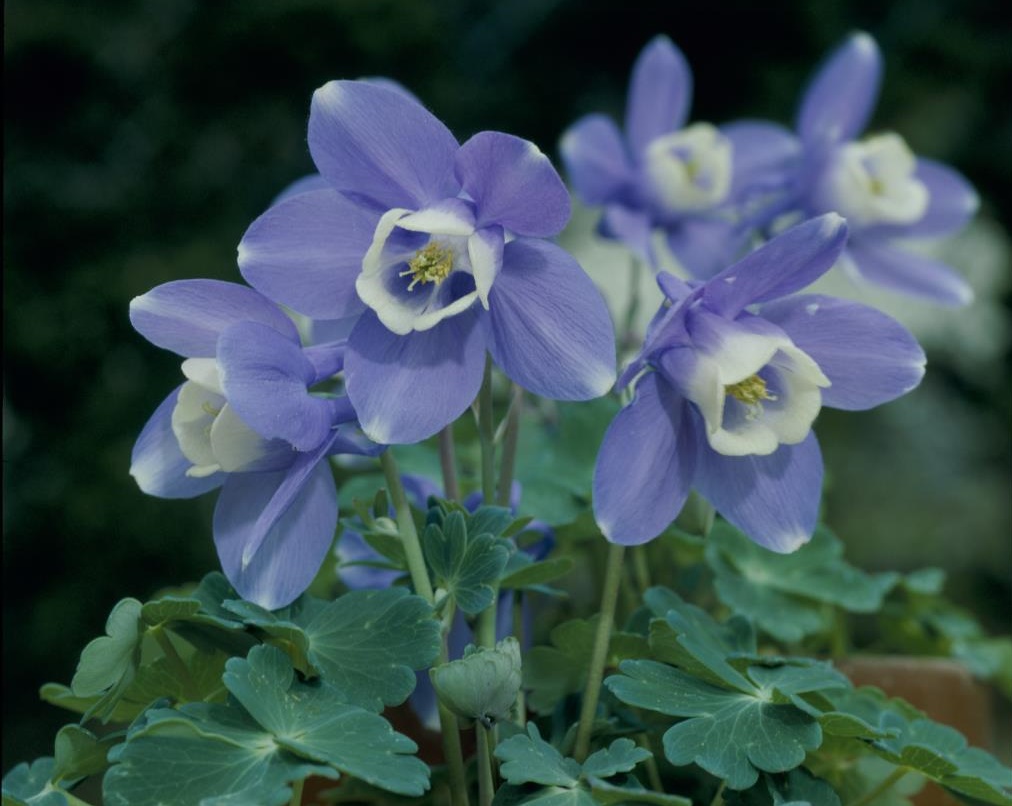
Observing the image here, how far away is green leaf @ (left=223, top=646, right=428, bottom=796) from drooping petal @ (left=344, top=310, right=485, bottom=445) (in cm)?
12

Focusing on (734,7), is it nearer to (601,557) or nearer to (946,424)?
(946,424)

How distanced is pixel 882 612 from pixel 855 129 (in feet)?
1.35

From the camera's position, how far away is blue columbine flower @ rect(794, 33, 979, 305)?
95 centimetres

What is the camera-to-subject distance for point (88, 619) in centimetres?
234

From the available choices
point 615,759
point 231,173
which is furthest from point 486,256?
point 231,173

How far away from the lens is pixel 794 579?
85 centimetres

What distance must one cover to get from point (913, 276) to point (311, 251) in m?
0.57

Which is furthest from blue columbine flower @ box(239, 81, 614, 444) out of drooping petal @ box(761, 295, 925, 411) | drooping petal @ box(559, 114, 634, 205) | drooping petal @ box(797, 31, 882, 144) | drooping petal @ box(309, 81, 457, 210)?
drooping petal @ box(797, 31, 882, 144)

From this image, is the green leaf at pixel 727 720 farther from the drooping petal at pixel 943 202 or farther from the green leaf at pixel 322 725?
the drooping petal at pixel 943 202

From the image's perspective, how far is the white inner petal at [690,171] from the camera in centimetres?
95

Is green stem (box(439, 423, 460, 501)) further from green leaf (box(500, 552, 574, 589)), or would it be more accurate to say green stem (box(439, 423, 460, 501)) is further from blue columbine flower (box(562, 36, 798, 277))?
blue columbine flower (box(562, 36, 798, 277))

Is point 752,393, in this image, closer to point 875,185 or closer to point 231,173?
point 875,185

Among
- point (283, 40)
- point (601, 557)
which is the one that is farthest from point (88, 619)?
point (601, 557)

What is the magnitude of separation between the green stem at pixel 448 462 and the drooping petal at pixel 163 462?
0.12 metres
